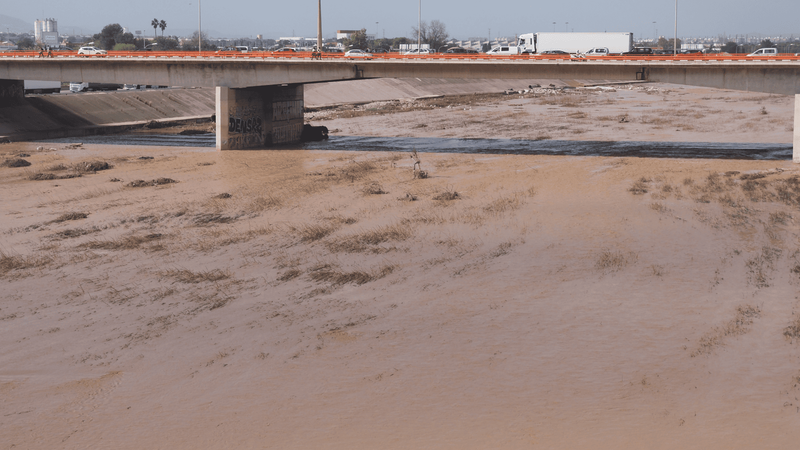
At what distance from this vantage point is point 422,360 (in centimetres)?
1689

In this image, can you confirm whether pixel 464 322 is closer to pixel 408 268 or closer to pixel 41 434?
pixel 408 268

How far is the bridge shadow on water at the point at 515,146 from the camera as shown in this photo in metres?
50.8

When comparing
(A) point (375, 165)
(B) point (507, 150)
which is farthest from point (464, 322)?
(B) point (507, 150)

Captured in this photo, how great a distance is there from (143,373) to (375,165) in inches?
1232

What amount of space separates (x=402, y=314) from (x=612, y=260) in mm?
8079

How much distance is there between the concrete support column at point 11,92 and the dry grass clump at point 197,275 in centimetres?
4684

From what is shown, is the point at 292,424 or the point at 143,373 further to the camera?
the point at 143,373

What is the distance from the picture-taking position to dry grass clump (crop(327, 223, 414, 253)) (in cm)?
2641

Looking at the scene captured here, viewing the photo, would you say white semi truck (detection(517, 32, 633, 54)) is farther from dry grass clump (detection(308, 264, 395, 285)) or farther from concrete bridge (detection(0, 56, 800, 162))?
dry grass clump (detection(308, 264, 395, 285))

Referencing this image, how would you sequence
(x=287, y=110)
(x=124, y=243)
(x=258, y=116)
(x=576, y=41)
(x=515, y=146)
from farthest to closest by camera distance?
(x=576, y=41), (x=287, y=110), (x=258, y=116), (x=515, y=146), (x=124, y=243)

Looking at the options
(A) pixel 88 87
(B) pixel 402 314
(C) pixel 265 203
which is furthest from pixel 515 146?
(A) pixel 88 87

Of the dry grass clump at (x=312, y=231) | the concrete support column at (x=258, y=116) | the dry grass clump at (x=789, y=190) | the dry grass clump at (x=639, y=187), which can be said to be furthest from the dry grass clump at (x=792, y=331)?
the concrete support column at (x=258, y=116)

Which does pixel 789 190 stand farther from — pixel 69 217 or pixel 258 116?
pixel 258 116

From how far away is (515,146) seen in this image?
55812 mm
